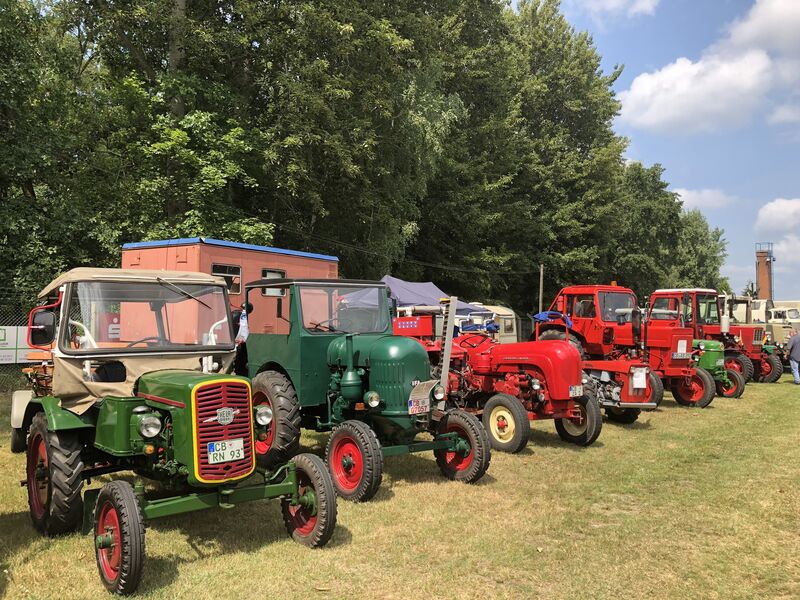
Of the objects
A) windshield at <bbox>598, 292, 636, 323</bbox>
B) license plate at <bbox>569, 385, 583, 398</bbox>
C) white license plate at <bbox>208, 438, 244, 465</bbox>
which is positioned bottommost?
license plate at <bbox>569, 385, 583, 398</bbox>

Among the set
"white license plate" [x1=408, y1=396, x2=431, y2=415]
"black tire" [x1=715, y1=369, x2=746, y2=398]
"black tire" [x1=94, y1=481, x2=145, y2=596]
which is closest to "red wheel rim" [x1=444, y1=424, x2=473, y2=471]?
"white license plate" [x1=408, y1=396, x2=431, y2=415]

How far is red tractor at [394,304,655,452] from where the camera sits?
730 centimetres

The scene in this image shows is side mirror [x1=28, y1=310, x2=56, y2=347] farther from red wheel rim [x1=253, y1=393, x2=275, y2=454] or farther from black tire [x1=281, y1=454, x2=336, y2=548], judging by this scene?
red wheel rim [x1=253, y1=393, x2=275, y2=454]

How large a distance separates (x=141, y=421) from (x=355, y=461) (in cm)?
204

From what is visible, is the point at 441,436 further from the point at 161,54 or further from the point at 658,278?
the point at 658,278

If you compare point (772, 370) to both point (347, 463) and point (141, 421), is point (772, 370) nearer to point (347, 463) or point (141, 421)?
point (347, 463)

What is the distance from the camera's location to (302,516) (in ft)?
14.1

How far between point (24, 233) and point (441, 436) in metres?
12.8

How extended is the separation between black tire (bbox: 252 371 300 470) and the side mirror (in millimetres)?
2076

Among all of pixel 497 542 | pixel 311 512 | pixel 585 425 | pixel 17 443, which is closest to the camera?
pixel 311 512

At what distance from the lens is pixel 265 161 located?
16.5 meters

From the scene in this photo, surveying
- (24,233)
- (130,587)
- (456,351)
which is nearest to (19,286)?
(24,233)

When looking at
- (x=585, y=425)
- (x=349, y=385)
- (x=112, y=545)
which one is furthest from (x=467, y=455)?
(x=112, y=545)

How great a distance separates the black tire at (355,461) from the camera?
5027mm
